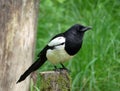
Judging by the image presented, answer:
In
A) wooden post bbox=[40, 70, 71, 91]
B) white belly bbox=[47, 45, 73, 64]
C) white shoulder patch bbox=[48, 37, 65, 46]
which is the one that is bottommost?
wooden post bbox=[40, 70, 71, 91]

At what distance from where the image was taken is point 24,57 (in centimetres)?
559

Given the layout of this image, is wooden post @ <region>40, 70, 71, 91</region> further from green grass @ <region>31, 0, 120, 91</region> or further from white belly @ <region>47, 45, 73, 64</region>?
green grass @ <region>31, 0, 120, 91</region>

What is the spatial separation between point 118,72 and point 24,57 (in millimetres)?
1622

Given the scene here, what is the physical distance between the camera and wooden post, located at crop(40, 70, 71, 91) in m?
4.98

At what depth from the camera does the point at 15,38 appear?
543 cm

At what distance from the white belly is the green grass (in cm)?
110

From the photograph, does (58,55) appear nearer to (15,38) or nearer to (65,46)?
(65,46)

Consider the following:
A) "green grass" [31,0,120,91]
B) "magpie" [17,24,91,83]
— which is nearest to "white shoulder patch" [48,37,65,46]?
"magpie" [17,24,91,83]

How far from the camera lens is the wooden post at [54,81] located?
4.98 meters

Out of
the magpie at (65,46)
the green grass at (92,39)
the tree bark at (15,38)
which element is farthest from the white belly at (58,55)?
the green grass at (92,39)

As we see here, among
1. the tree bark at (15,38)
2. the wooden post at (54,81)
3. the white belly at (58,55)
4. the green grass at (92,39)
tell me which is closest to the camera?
the wooden post at (54,81)

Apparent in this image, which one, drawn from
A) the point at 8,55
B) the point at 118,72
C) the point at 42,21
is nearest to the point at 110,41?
the point at 118,72

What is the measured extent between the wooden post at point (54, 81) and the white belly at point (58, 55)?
37cm

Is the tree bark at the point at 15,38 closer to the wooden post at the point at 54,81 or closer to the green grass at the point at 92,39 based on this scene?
the wooden post at the point at 54,81
